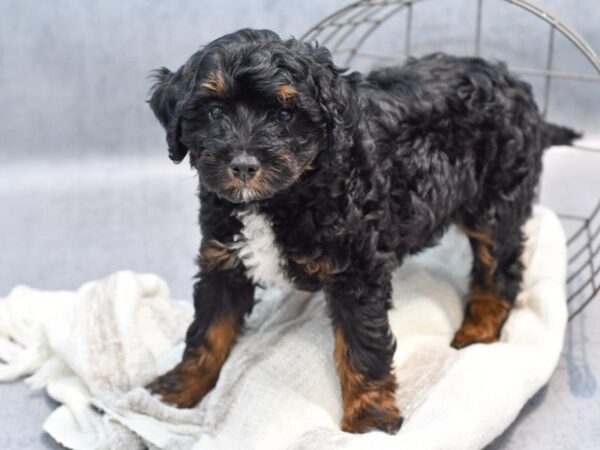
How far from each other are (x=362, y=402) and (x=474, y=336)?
33.7 inches

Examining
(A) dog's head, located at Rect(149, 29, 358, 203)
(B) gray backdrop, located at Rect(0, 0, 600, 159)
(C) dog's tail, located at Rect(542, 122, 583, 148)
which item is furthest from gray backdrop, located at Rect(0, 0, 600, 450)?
(A) dog's head, located at Rect(149, 29, 358, 203)

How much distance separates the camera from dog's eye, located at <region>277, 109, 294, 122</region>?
319 cm

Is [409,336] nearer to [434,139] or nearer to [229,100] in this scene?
[434,139]

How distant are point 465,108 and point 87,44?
2.80 m

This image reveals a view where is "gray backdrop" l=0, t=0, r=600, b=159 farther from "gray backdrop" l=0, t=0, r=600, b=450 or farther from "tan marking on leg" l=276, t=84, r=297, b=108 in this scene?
"tan marking on leg" l=276, t=84, r=297, b=108

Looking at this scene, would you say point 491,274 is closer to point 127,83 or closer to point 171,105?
point 171,105

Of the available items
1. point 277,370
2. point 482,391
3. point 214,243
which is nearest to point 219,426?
point 277,370

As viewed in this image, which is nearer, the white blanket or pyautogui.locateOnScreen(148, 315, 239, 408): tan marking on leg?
the white blanket

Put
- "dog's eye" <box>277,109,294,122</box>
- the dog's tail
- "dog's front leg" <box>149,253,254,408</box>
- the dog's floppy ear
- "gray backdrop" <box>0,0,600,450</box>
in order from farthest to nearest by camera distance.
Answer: "gray backdrop" <box>0,0,600,450</box> < the dog's tail < "dog's front leg" <box>149,253,254,408</box> < the dog's floppy ear < "dog's eye" <box>277,109,294,122</box>

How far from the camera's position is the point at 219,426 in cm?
368

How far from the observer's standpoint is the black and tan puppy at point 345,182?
3.17 m

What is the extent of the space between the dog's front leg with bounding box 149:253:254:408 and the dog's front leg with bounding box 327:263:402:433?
0.43 m

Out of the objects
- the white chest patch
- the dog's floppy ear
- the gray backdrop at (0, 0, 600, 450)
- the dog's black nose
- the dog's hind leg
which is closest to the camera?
the dog's black nose

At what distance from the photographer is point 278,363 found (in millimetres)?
3834
